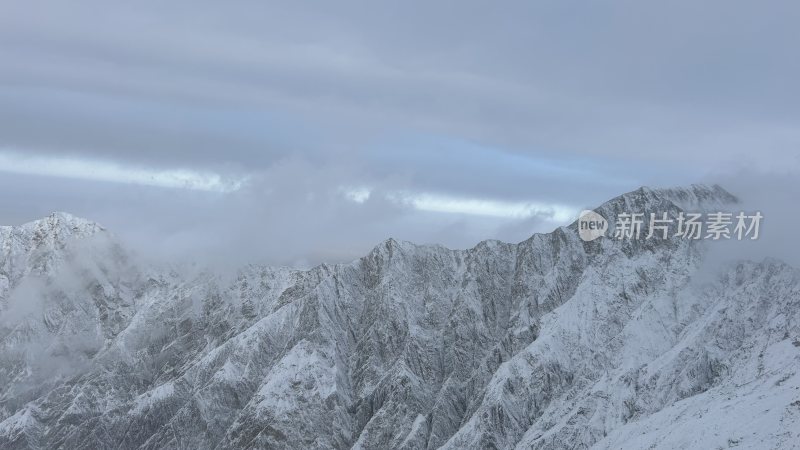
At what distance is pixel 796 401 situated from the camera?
19762 cm

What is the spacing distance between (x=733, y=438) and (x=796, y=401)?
16.0 metres

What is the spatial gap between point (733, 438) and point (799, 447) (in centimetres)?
2136

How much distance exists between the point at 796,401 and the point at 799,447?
21.1 metres

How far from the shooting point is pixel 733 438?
7840 inches

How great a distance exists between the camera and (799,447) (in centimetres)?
17875

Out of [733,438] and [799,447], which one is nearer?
[799,447]

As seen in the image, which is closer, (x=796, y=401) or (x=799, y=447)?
(x=799, y=447)
